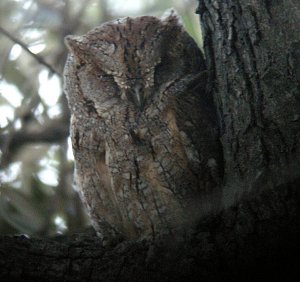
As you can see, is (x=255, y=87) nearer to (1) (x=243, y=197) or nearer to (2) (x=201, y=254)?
(1) (x=243, y=197)

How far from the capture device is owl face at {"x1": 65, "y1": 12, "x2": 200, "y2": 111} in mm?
3086

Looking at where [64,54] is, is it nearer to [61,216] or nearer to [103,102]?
[61,216]

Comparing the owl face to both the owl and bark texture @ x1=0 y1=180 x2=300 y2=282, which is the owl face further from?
bark texture @ x1=0 y1=180 x2=300 y2=282

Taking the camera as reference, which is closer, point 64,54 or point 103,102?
point 103,102

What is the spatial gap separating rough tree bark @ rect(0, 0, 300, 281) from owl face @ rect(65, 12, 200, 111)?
296 mm

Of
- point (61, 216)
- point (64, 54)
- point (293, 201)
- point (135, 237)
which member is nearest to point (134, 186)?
point (135, 237)

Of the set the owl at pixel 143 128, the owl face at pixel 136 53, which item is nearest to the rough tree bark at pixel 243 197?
the owl at pixel 143 128

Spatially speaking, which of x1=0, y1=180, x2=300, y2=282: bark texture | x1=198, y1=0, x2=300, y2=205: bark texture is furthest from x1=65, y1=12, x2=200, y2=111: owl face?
x1=0, y1=180, x2=300, y2=282: bark texture

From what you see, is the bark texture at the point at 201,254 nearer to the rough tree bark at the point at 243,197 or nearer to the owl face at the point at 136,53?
the rough tree bark at the point at 243,197

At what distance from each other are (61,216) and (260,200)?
1953 mm

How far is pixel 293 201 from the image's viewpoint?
8.07 feet

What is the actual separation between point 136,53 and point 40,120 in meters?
1.51

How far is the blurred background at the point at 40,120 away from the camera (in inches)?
166

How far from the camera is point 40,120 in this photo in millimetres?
4461
